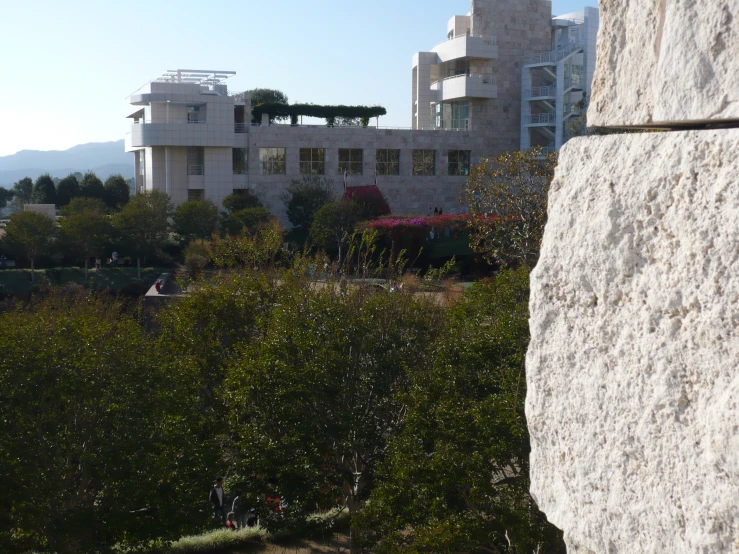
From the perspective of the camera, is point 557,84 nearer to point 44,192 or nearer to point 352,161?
point 352,161

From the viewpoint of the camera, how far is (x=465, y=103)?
57219 millimetres

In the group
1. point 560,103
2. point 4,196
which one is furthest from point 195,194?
point 4,196

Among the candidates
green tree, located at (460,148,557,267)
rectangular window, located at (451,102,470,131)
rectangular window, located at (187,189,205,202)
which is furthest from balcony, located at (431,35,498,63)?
green tree, located at (460,148,557,267)

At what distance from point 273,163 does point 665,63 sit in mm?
52801

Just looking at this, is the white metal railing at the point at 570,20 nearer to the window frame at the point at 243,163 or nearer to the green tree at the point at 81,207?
the window frame at the point at 243,163

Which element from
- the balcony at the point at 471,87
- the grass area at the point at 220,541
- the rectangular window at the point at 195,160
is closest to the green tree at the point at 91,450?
the grass area at the point at 220,541

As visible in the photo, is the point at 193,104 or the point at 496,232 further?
the point at 193,104

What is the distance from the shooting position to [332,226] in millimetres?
42000

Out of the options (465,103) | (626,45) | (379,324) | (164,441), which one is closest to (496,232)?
(379,324)

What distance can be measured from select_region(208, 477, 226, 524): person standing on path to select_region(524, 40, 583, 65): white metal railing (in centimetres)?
4544

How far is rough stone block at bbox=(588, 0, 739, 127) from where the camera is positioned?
1.24m

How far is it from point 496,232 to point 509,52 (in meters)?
36.1

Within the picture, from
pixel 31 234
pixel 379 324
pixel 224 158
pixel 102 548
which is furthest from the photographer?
pixel 224 158

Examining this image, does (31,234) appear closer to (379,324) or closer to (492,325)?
(379,324)
